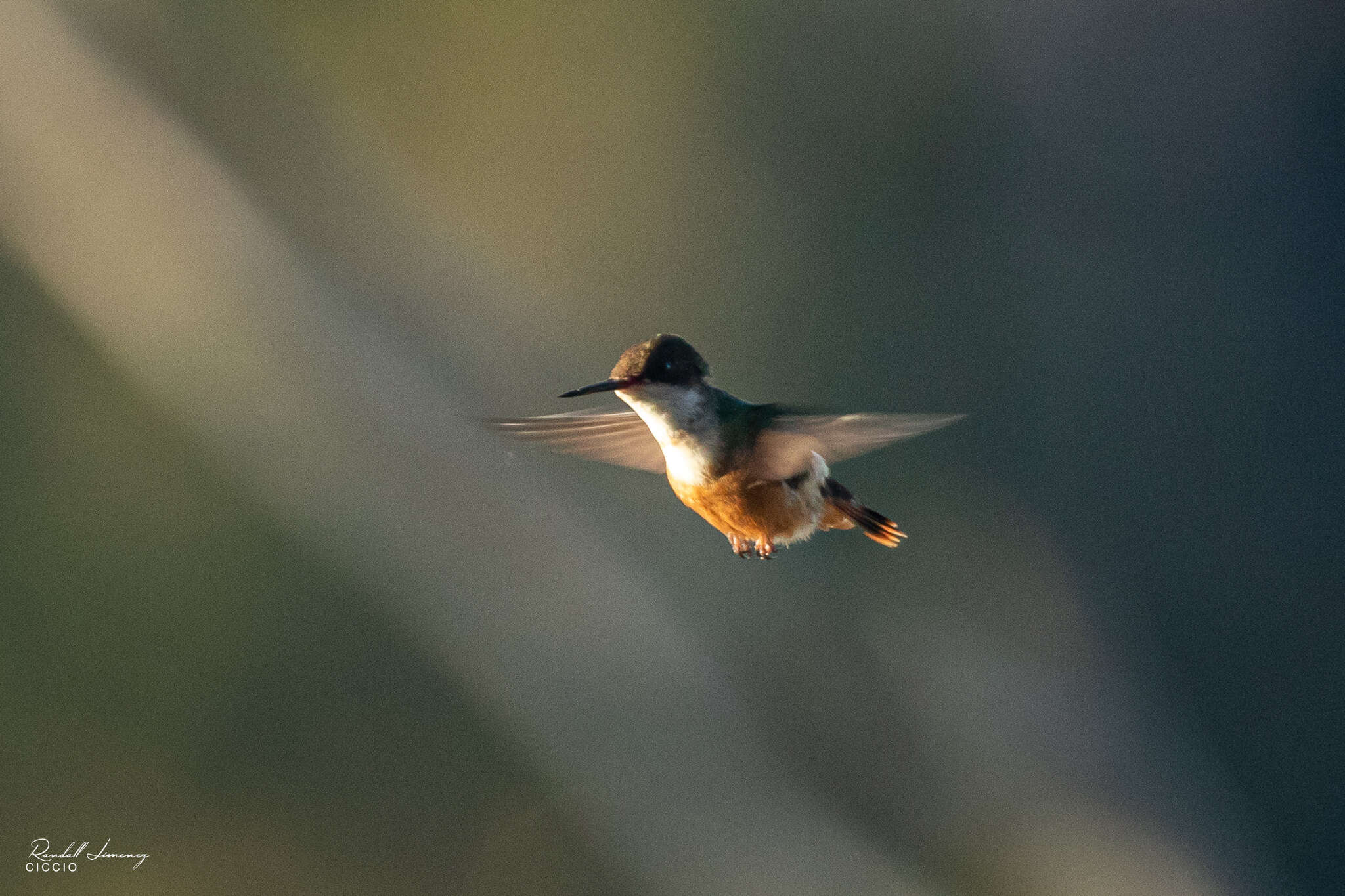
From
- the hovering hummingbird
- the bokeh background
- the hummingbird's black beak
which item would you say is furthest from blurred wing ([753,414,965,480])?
the bokeh background

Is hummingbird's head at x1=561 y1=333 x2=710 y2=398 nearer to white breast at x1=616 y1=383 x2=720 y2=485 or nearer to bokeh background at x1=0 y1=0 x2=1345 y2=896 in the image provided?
white breast at x1=616 y1=383 x2=720 y2=485

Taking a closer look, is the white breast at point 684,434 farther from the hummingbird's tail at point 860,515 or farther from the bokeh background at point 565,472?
the bokeh background at point 565,472

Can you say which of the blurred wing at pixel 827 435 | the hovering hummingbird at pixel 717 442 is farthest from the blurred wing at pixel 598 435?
the blurred wing at pixel 827 435

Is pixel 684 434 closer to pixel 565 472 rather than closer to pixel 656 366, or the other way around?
pixel 656 366

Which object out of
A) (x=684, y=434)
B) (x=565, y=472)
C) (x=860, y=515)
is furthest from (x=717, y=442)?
(x=565, y=472)

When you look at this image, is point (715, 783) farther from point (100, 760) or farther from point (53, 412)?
point (53, 412)
